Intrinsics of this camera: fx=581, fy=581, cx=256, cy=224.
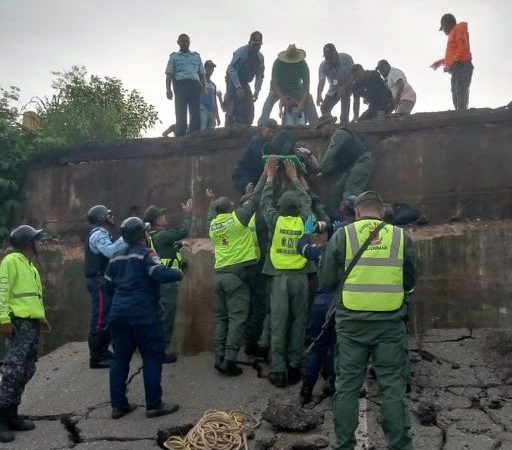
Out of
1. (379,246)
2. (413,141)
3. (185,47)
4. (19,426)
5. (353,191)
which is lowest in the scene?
(19,426)

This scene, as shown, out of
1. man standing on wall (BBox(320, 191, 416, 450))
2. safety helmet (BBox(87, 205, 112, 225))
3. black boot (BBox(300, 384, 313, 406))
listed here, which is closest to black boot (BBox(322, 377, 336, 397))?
black boot (BBox(300, 384, 313, 406))

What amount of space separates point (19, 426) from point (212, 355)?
2701 mm

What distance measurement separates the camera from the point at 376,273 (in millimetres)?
4461

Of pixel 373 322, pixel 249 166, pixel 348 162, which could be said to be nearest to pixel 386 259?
pixel 373 322

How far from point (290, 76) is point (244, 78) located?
0.78 metres

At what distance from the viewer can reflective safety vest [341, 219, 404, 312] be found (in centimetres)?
441

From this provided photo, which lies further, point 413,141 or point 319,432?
point 413,141

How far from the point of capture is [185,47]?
9.63 meters

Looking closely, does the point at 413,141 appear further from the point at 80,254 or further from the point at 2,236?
the point at 2,236

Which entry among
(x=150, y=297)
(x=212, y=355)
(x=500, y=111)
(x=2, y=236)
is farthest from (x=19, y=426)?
(x=500, y=111)

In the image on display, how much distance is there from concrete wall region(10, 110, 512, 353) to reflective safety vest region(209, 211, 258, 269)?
1199 millimetres

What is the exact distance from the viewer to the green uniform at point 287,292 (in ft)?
21.1

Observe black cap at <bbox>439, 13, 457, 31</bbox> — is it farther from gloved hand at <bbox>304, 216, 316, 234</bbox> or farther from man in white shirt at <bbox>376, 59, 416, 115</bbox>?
gloved hand at <bbox>304, 216, 316, 234</bbox>

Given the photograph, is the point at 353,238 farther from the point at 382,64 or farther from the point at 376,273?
the point at 382,64
